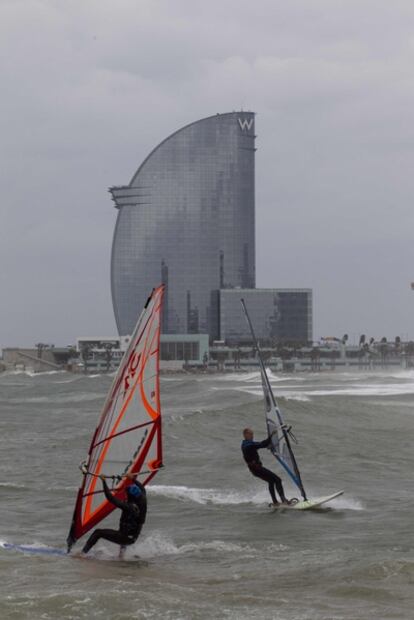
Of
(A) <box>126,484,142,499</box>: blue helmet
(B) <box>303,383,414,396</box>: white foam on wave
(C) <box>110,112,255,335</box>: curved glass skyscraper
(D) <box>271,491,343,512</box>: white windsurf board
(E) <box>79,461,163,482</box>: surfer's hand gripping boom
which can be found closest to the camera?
(E) <box>79,461,163,482</box>: surfer's hand gripping boom

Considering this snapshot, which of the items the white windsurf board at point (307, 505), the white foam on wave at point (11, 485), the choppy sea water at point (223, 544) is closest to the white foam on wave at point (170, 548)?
the choppy sea water at point (223, 544)

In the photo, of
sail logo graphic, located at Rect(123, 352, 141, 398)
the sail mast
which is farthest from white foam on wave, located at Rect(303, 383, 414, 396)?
sail logo graphic, located at Rect(123, 352, 141, 398)

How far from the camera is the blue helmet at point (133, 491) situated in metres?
10.1

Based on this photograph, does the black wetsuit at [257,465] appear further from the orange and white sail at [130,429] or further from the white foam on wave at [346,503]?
the orange and white sail at [130,429]

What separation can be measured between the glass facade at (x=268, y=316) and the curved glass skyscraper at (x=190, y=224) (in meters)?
1.91

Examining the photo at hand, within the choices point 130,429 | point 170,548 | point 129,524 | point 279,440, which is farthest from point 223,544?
point 279,440

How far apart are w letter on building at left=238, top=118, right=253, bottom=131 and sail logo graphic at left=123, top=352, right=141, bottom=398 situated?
517 feet

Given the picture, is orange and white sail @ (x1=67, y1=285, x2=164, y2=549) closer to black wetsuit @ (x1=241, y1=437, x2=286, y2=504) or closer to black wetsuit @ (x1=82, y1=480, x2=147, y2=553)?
black wetsuit @ (x1=82, y1=480, x2=147, y2=553)

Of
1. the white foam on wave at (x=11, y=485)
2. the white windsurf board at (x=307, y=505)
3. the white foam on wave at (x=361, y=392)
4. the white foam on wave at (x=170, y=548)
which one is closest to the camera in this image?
the white foam on wave at (x=170, y=548)

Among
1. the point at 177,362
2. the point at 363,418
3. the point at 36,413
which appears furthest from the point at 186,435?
the point at 177,362

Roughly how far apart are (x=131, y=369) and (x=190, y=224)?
14939 centimetres

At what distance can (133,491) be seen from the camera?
10.1 metres

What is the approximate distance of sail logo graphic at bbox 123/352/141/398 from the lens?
10180 millimetres

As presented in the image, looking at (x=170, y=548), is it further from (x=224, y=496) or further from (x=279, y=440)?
(x=224, y=496)
